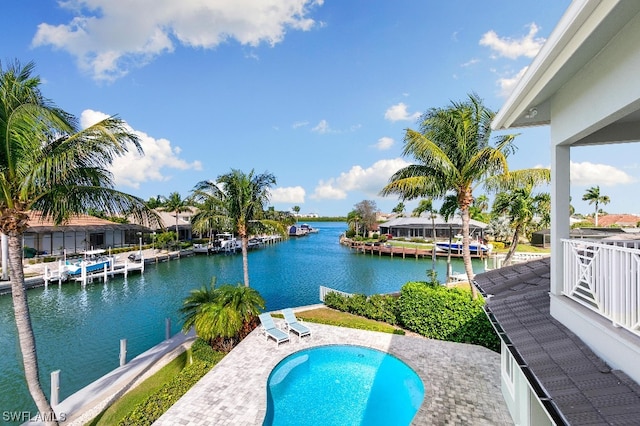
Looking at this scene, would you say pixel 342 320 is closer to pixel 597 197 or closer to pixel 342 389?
pixel 342 389

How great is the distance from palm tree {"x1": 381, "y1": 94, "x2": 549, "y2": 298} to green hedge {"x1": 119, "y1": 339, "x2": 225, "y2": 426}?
352 inches

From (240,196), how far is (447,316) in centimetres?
1114

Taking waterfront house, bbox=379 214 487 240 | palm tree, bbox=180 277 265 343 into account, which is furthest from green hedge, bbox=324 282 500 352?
waterfront house, bbox=379 214 487 240

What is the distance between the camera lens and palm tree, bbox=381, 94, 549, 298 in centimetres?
1160

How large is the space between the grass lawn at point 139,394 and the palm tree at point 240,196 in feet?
18.7

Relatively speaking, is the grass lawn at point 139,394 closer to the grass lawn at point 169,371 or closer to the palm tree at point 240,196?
the grass lawn at point 169,371

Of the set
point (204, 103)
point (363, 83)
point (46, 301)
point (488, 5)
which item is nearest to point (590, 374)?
point (488, 5)

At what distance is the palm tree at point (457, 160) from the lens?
11602 millimetres

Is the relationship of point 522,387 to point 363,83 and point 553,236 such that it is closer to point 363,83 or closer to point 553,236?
point 553,236

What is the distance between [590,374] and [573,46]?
A: 10.1 ft

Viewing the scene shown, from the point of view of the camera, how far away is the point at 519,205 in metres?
16.8

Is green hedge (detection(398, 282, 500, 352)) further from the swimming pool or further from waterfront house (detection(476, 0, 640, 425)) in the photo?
waterfront house (detection(476, 0, 640, 425))

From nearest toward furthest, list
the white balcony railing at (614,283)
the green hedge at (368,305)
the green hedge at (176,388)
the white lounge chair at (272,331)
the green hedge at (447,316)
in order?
1. the white balcony railing at (614,283)
2. the green hedge at (176,388)
3. the green hedge at (447,316)
4. the white lounge chair at (272,331)
5. the green hedge at (368,305)

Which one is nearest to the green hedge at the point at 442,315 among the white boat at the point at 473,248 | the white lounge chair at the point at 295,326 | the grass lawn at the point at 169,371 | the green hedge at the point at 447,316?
the green hedge at the point at 447,316
